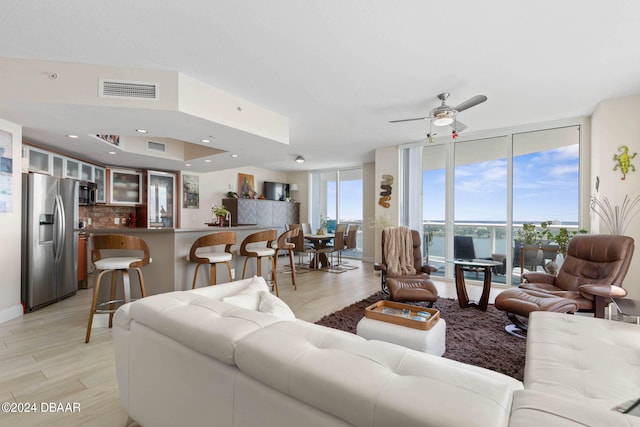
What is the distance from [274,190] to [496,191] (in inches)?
230

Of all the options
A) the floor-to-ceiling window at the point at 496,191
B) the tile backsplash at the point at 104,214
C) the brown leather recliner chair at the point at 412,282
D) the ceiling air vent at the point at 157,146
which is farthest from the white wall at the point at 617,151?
the tile backsplash at the point at 104,214

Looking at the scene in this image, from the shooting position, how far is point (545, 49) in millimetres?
2537

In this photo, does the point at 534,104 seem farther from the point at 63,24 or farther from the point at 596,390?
the point at 63,24

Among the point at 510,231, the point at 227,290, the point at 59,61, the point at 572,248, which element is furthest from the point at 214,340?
the point at 510,231

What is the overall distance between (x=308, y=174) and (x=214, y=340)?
8377mm

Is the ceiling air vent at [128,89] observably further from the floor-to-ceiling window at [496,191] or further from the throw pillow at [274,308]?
the floor-to-ceiling window at [496,191]

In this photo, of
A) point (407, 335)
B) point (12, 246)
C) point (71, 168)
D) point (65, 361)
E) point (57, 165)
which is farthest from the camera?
point (71, 168)

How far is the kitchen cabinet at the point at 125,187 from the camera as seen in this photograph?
6.01 meters

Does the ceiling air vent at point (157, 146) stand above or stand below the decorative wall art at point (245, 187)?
above

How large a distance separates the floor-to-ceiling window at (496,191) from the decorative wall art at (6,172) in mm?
5993

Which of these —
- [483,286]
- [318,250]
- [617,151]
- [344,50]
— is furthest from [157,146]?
[617,151]

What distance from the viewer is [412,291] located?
A: 3.29m

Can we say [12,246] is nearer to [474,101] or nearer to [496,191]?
[474,101]

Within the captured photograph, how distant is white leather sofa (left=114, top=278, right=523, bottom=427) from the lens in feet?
2.21
